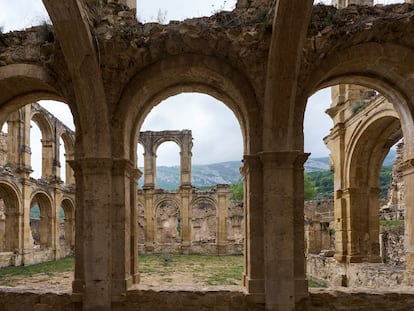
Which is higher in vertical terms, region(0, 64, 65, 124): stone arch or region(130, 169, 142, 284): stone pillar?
region(0, 64, 65, 124): stone arch

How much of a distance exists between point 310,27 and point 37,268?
15.9 meters

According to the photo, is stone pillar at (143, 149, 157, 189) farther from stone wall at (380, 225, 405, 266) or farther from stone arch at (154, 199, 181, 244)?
stone wall at (380, 225, 405, 266)

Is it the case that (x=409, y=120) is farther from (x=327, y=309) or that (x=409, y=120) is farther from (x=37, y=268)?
(x=37, y=268)

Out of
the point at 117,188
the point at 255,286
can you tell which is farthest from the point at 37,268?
the point at 255,286

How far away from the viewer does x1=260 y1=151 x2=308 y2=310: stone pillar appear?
5.71 metres

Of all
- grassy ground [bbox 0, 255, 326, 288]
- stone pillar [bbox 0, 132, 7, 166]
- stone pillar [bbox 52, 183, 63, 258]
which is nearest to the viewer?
grassy ground [bbox 0, 255, 326, 288]

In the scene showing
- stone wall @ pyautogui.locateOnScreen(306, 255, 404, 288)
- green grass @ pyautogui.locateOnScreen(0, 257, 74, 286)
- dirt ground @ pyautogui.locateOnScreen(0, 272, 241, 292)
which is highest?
stone wall @ pyautogui.locateOnScreen(306, 255, 404, 288)

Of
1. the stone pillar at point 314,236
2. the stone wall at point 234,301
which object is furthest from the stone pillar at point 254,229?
the stone pillar at point 314,236

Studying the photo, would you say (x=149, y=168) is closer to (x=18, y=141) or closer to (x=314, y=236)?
(x=18, y=141)

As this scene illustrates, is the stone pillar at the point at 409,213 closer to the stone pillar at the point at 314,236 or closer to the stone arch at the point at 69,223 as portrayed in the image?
the stone pillar at the point at 314,236

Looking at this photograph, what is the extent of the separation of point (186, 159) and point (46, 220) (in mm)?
9739

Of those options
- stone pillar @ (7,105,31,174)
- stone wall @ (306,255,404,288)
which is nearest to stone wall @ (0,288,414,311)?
stone wall @ (306,255,404,288)

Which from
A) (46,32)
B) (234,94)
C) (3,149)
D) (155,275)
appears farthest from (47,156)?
(234,94)

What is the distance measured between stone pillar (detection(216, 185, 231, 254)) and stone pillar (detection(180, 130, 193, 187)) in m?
2.30
